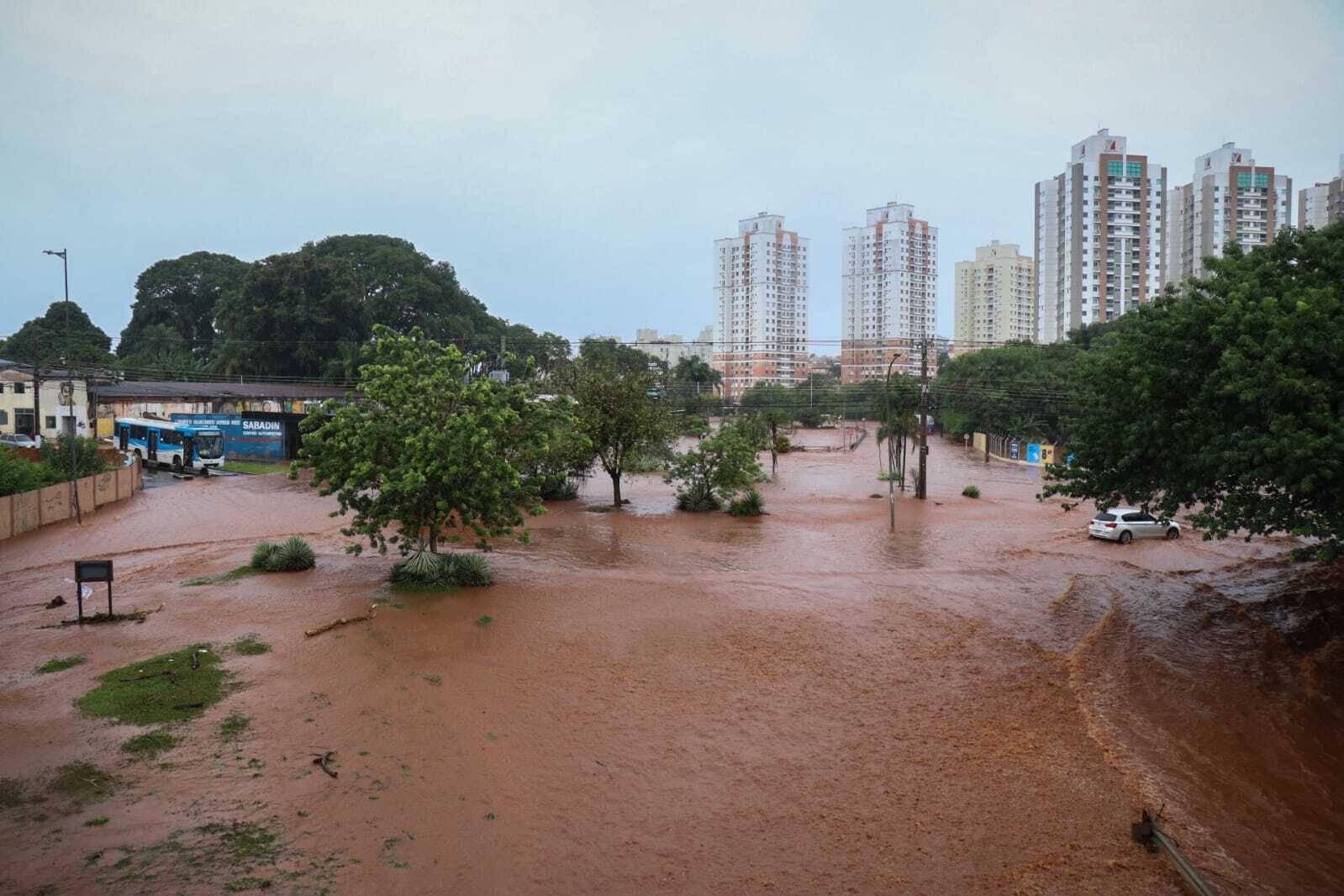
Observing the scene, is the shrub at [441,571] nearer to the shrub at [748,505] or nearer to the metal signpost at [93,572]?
the metal signpost at [93,572]

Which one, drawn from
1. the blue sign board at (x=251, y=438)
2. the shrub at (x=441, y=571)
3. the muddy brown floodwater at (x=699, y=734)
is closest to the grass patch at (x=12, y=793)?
the muddy brown floodwater at (x=699, y=734)

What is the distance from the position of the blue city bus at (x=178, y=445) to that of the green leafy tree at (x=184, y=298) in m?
48.3

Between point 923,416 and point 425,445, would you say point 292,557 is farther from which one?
point 923,416

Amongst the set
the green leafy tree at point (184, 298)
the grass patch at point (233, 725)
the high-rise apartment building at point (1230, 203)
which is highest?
the high-rise apartment building at point (1230, 203)

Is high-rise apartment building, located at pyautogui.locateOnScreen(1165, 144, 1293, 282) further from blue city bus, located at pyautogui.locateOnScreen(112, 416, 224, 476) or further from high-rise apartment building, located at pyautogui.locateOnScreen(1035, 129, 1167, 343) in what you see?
blue city bus, located at pyautogui.locateOnScreen(112, 416, 224, 476)

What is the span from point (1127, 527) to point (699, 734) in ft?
77.5

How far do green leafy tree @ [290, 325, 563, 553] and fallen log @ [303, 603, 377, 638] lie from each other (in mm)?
2273

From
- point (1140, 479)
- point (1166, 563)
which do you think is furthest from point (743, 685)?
point (1166, 563)

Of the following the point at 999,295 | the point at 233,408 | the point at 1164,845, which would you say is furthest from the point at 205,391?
the point at 999,295

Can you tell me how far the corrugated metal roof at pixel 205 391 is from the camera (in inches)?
2281

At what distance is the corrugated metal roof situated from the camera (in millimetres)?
57938

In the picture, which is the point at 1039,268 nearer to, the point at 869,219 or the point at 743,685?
the point at 869,219

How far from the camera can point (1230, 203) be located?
92.8 meters

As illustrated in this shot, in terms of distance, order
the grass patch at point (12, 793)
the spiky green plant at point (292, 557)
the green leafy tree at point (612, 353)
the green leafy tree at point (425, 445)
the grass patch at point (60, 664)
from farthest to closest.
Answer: the green leafy tree at point (612, 353), the spiky green plant at point (292, 557), the green leafy tree at point (425, 445), the grass patch at point (60, 664), the grass patch at point (12, 793)
